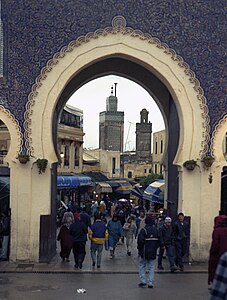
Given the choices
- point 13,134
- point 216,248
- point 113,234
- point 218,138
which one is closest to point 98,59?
point 13,134

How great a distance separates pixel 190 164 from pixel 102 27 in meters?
3.84

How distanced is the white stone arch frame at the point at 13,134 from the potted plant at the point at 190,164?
3.91m

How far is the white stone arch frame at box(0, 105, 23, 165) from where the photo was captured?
11.9m

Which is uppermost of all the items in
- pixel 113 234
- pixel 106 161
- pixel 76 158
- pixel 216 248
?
pixel 76 158

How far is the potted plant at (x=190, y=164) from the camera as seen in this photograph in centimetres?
1195

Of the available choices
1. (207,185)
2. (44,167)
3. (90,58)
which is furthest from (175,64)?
(44,167)

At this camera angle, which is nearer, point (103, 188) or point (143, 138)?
point (103, 188)

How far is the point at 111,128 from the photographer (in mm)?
59281

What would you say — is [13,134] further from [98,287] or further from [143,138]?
[143,138]

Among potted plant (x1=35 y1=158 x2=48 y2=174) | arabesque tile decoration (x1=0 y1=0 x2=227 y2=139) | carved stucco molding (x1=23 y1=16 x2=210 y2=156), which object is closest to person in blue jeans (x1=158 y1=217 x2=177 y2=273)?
carved stucco molding (x1=23 y1=16 x2=210 y2=156)

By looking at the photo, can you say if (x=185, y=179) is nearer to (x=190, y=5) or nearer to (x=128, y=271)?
(x=128, y=271)

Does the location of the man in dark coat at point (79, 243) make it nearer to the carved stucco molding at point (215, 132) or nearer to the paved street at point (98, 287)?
the paved street at point (98, 287)

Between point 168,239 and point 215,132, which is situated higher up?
point 215,132

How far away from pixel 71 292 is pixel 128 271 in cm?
231
